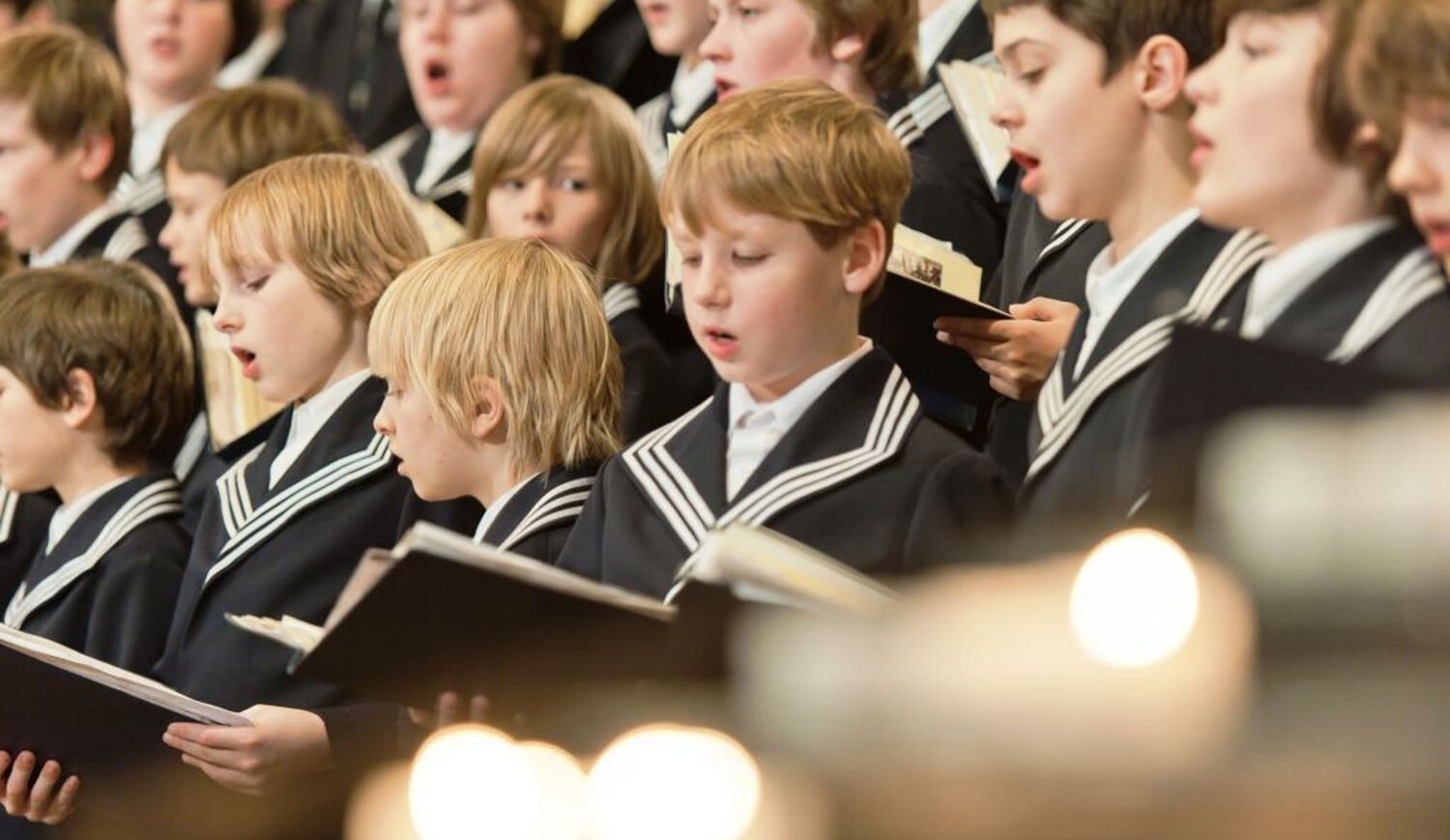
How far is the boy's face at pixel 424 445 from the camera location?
2.14 m

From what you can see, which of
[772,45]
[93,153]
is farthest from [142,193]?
[772,45]

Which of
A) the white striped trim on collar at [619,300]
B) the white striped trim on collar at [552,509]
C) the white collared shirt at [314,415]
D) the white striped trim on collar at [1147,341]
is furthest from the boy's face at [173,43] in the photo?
the white striped trim on collar at [1147,341]

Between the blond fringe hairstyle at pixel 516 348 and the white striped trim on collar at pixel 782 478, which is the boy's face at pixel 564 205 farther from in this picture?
the white striped trim on collar at pixel 782 478

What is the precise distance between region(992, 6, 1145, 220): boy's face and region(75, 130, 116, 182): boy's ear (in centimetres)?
173

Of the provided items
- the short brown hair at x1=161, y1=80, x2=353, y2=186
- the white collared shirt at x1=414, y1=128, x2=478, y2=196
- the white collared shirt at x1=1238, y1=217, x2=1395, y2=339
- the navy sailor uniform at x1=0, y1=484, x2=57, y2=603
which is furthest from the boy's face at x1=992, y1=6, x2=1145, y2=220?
the white collared shirt at x1=414, y1=128, x2=478, y2=196

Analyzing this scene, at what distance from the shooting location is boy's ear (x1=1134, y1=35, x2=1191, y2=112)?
70.8 inches

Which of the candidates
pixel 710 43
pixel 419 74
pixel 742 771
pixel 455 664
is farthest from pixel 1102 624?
pixel 419 74

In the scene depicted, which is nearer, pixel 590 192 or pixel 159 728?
pixel 159 728

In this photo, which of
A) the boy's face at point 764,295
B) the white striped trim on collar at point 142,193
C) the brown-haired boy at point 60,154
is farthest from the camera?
the white striped trim on collar at point 142,193

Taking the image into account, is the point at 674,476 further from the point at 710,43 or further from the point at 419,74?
the point at 419,74

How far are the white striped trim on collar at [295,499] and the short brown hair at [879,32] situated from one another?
0.69m

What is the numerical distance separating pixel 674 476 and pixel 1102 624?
→ 874 millimetres

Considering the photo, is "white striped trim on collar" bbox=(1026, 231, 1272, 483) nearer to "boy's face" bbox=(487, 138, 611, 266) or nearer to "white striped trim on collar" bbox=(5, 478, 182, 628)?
"boy's face" bbox=(487, 138, 611, 266)

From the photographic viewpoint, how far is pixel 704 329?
191 centimetres
